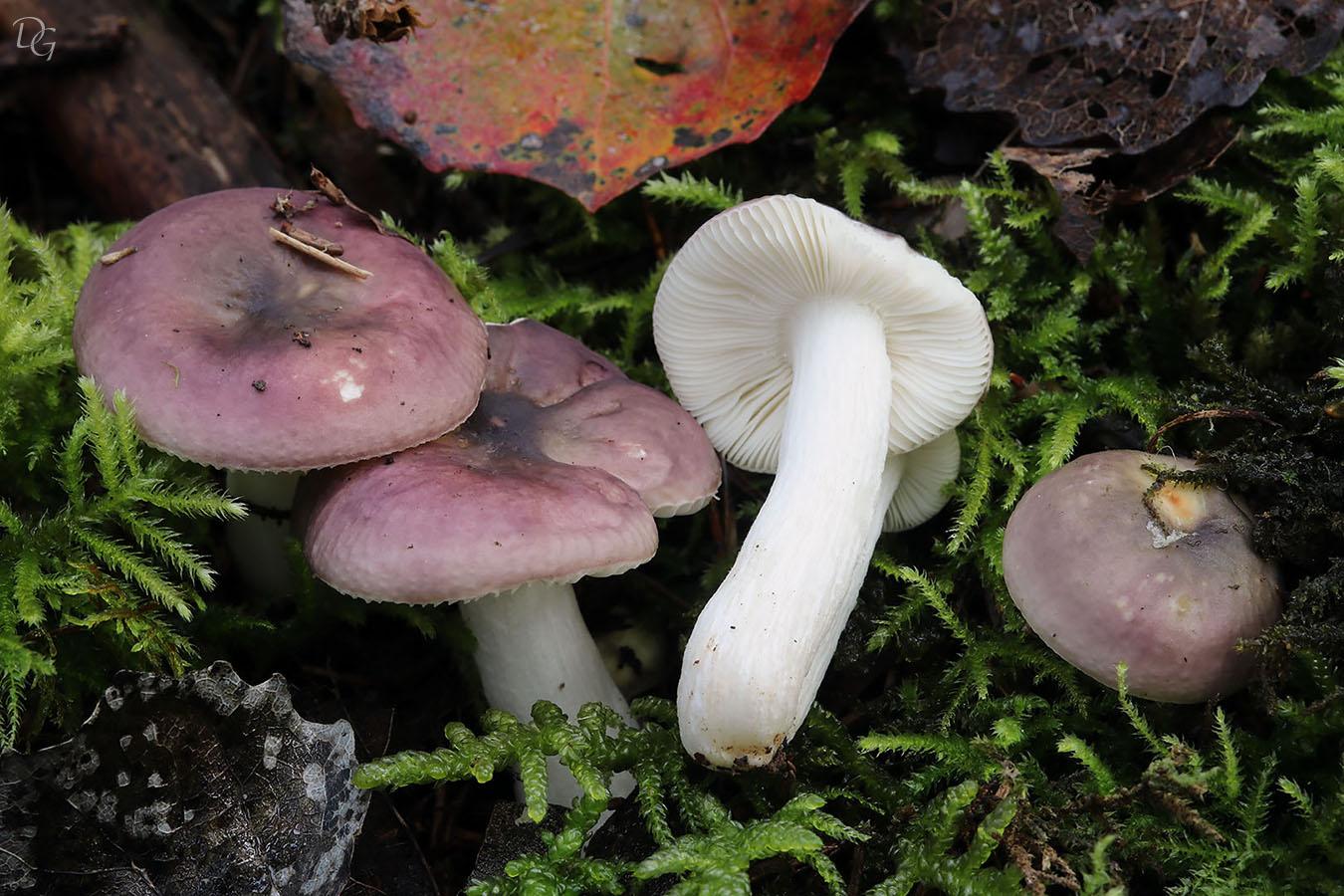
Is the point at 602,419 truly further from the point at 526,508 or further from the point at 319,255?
the point at 319,255

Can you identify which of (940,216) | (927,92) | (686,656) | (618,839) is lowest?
(618,839)

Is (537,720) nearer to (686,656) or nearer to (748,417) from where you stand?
(686,656)

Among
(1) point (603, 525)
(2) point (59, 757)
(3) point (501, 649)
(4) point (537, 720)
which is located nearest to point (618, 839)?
(4) point (537, 720)

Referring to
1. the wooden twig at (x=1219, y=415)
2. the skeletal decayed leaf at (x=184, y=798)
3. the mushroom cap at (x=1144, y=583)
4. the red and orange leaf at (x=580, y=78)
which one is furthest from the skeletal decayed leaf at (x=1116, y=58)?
the skeletal decayed leaf at (x=184, y=798)

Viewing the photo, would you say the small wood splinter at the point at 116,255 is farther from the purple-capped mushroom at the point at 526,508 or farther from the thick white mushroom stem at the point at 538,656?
the thick white mushroom stem at the point at 538,656

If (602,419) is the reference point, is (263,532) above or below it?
below

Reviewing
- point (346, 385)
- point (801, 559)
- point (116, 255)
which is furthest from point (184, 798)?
point (801, 559)
